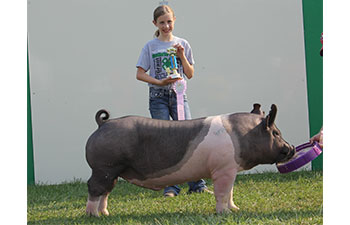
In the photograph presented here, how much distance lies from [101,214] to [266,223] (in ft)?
3.20

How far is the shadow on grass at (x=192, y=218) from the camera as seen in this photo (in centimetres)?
222

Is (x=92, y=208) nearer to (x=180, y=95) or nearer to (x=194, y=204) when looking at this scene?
(x=194, y=204)

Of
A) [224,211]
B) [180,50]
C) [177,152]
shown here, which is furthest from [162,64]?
[224,211]

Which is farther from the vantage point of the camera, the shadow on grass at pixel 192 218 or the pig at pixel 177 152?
the pig at pixel 177 152

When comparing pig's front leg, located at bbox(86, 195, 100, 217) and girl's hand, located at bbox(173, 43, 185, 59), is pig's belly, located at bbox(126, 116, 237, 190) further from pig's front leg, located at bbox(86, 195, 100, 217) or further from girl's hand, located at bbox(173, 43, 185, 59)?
girl's hand, located at bbox(173, 43, 185, 59)

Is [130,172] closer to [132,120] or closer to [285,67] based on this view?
[132,120]

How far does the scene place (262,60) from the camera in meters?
4.55

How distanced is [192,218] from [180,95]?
1.06m

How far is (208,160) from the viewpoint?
7.84 ft

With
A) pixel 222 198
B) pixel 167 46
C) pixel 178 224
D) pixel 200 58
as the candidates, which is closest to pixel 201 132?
pixel 222 198

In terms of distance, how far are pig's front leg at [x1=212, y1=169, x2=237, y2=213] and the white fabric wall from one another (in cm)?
214

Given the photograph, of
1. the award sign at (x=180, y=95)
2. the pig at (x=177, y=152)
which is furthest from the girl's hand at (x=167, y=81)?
the pig at (x=177, y=152)

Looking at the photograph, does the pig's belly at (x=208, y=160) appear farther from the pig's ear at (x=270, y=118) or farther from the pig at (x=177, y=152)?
the pig's ear at (x=270, y=118)

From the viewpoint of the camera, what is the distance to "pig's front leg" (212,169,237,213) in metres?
2.38
